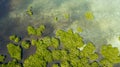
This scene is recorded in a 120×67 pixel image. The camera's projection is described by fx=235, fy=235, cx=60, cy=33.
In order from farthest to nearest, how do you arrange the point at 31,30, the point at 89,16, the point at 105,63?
the point at 89,16 < the point at 31,30 < the point at 105,63

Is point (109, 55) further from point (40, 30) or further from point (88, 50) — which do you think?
point (40, 30)

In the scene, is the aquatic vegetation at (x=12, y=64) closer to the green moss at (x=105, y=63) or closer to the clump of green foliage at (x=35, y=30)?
the clump of green foliage at (x=35, y=30)

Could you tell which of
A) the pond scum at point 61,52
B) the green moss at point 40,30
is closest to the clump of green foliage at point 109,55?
the pond scum at point 61,52

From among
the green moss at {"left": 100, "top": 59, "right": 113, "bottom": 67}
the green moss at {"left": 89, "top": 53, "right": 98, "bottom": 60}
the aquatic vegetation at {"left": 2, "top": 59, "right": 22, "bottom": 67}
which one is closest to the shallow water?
the green moss at {"left": 89, "top": 53, "right": 98, "bottom": 60}

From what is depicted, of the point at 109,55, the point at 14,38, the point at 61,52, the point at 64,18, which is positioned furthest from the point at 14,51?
the point at 109,55

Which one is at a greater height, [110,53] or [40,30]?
[40,30]
